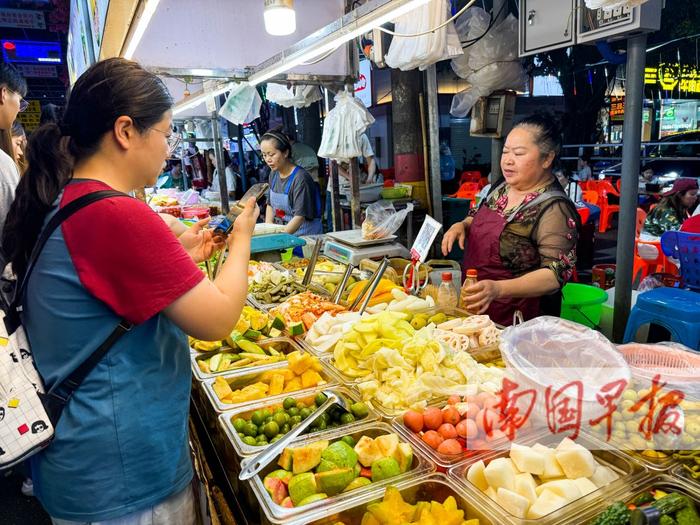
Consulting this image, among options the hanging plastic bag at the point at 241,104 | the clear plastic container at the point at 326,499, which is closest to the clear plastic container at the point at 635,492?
the clear plastic container at the point at 326,499

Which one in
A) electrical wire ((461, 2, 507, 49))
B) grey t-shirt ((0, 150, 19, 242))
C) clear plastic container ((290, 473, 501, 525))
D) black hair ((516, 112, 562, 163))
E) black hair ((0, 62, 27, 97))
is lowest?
clear plastic container ((290, 473, 501, 525))

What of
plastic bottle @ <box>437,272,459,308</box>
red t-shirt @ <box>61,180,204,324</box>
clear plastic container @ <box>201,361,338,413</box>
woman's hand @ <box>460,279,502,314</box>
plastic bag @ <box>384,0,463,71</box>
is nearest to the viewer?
red t-shirt @ <box>61,180,204,324</box>

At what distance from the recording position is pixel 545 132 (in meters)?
2.85

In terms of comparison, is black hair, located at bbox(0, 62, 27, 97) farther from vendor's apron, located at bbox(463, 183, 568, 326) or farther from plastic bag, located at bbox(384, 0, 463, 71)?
vendor's apron, located at bbox(463, 183, 568, 326)

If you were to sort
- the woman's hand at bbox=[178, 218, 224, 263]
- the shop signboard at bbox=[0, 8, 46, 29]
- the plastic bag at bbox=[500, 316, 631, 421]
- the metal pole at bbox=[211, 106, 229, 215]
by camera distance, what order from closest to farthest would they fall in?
the plastic bag at bbox=[500, 316, 631, 421]
the woman's hand at bbox=[178, 218, 224, 263]
the metal pole at bbox=[211, 106, 229, 215]
the shop signboard at bbox=[0, 8, 46, 29]

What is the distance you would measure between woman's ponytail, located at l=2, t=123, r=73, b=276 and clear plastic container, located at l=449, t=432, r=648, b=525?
4.62 ft

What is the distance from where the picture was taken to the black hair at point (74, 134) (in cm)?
136

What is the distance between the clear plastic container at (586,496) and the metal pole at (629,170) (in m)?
1.66

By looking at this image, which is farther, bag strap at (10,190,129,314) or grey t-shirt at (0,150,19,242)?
grey t-shirt at (0,150,19,242)

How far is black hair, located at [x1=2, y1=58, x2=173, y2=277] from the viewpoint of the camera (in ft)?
4.46

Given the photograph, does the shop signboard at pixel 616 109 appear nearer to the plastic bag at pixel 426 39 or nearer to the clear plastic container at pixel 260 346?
the plastic bag at pixel 426 39

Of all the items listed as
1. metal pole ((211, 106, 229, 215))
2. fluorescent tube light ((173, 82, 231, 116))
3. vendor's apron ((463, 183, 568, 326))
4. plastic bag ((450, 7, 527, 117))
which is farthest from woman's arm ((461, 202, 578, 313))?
metal pole ((211, 106, 229, 215))

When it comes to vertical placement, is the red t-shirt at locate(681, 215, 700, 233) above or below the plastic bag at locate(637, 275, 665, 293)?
above

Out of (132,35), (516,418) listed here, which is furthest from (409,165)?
(516,418)
